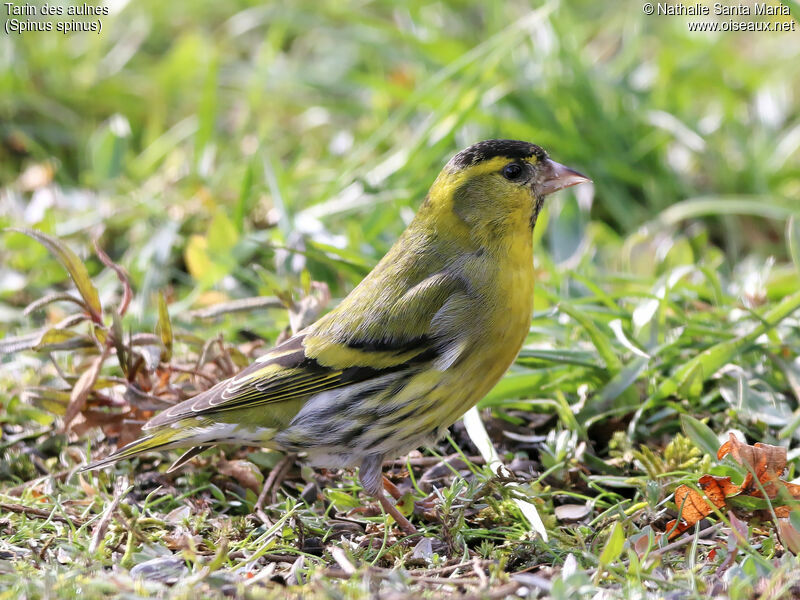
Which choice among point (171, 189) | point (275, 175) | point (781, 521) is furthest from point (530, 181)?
point (171, 189)

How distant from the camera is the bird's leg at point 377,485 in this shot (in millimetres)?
2957

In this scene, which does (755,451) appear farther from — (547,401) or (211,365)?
(211,365)

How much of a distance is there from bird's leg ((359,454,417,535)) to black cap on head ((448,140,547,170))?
99cm

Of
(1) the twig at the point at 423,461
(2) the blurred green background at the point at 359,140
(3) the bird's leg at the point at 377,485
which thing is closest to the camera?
(3) the bird's leg at the point at 377,485

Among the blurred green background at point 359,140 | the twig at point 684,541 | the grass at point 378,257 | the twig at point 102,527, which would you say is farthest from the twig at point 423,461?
the twig at point 102,527

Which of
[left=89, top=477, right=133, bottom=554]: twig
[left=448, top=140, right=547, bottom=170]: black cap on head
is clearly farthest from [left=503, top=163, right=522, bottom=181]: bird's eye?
[left=89, top=477, right=133, bottom=554]: twig

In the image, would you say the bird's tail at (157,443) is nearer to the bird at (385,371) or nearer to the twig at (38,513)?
the bird at (385,371)

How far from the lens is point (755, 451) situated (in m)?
2.78

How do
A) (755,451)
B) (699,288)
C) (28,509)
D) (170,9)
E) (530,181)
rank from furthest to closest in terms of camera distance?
(170,9) → (699,288) → (530,181) → (28,509) → (755,451)

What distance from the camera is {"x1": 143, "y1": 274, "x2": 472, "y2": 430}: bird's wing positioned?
3000mm

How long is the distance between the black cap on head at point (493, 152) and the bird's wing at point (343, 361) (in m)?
0.43

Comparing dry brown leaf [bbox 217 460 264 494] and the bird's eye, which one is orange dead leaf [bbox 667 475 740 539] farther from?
dry brown leaf [bbox 217 460 264 494]

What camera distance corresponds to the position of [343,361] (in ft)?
9.91

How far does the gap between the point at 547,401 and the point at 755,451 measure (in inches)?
31.2
